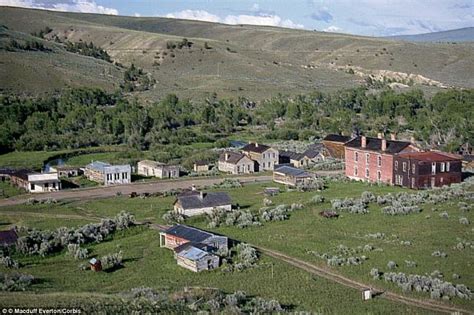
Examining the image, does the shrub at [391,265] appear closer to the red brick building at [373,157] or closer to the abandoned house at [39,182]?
the red brick building at [373,157]

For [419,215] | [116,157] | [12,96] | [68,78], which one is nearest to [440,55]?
Answer: [68,78]

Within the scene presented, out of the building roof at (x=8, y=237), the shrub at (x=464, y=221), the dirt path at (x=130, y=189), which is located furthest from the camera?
the dirt path at (x=130, y=189)

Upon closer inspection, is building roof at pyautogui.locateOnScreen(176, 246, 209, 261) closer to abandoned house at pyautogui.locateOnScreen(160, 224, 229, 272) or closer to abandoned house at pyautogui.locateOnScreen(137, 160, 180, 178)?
abandoned house at pyautogui.locateOnScreen(160, 224, 229, 272)

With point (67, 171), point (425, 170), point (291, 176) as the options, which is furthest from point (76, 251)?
point (67, 171)

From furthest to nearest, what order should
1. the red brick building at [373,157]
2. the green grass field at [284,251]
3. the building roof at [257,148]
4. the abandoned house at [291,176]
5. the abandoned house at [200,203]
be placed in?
the building roof at [257,148] → the abandoned house at [291,176] → the red brick building at [373,157] → the abandoned house at [200,203] → the green grass field at [284,251]

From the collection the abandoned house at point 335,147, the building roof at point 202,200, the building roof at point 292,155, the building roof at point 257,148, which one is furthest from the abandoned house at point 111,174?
the abandoned house at point 335,147
